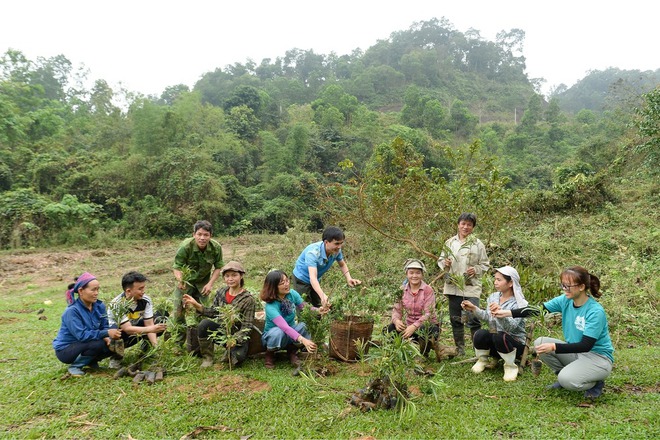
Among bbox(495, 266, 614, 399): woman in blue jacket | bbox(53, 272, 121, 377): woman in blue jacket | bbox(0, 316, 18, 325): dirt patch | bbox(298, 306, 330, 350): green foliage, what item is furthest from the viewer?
bbox(0, 316, 18, 325): dirt patch

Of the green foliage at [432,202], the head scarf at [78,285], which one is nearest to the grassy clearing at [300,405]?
the head scarf at [78,285]

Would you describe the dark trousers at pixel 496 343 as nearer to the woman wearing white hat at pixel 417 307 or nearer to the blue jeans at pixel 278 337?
the woman wearing white hat at pixel 417 307

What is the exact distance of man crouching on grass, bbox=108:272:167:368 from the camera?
416 centimetres

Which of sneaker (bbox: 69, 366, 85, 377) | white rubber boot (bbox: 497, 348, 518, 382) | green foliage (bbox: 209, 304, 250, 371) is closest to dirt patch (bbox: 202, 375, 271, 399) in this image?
green foliage (bbox: 209, 304, 250, 371)

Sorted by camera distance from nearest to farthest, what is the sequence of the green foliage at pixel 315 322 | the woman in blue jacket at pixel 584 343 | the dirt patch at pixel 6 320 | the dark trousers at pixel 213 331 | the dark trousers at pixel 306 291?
the woman in blue jacket at pixel 584 343 → the dark trousers at pixel 213 331 → the green foliage at pixel 315 322 → the dark trousers at pixel 306 291 → the dirt patch at pixel 6 320

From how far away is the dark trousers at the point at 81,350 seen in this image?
3.99 meters

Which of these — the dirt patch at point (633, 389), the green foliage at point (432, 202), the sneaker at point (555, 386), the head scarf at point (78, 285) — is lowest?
the dirt patch at point (633, 389)

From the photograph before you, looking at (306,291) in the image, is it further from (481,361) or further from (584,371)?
(584,371)

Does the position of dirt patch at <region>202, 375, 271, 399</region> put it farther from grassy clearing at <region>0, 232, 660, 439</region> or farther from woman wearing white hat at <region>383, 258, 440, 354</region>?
woman wearing white hat at <region>383, 258, 440, 354</region>

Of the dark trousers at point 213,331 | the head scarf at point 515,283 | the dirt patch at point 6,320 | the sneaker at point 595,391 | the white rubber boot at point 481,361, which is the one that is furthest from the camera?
the dirt patch at point 6,320

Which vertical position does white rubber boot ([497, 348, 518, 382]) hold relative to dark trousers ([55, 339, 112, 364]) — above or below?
below

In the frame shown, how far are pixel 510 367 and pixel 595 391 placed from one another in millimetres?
720

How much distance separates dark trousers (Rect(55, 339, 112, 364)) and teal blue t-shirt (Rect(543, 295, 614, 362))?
171 inches

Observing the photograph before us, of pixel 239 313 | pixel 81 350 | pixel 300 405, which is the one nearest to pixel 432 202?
pixel 239 313
